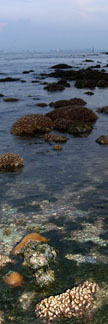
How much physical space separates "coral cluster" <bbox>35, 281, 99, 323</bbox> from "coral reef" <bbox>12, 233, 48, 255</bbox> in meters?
1.83

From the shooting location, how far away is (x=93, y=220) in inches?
353

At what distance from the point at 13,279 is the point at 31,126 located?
595 inches

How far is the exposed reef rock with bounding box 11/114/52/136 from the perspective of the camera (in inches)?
815

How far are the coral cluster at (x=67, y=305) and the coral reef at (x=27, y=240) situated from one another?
6.00 feet

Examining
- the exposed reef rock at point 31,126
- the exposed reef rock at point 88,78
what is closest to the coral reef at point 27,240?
the exposed reef rock at point 31,126

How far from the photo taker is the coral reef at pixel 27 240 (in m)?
7.57

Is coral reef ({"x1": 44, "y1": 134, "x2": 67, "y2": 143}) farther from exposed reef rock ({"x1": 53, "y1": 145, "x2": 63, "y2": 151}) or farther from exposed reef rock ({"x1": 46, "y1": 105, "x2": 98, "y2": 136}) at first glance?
exposed reef rock ({"x1": 46, "y1": 105, "x2": 98, "y2": 136})

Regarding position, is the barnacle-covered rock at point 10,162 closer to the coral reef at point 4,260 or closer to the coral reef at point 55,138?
the coral reef at point 55,138

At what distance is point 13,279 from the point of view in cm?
665

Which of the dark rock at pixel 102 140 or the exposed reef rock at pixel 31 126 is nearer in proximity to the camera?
the dark rock at pixel 102 140

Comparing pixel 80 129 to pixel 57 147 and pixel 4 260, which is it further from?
pixel 4 260

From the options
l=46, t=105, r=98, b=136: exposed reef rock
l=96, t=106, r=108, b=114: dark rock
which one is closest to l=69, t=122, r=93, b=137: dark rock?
l=46, t=105, r=98, b=136: exposed reef rock

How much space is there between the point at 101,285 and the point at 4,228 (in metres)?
3.25

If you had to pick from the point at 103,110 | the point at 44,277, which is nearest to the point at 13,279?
the point at 44,277
